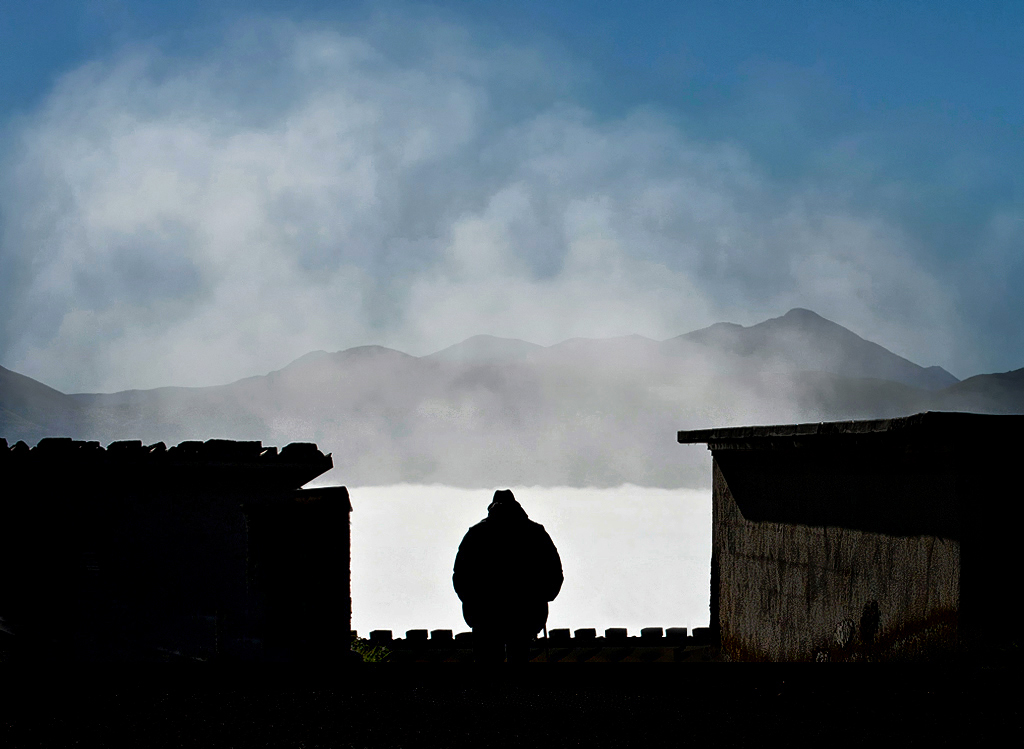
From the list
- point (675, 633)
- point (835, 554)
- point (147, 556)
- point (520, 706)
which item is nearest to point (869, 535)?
point (835, 554)

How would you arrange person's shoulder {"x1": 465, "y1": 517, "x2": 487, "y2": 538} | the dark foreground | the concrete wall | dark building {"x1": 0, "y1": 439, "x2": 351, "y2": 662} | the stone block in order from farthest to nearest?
the stone block
dark building {"x1": 0, "y1": 439, "x2": 351, "y2": 662}
the concrete wall
person's shoulder {"x1": 465, "y1": 517, "x2": 487, "y2": 538}
the dark foreground

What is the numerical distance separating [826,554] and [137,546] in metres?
6.81

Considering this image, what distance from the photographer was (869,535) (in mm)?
7535

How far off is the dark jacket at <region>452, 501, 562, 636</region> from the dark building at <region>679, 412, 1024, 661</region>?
2.66 meters

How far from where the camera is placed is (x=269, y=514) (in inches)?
392

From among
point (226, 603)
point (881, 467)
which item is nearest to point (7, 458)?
point (226, 603)

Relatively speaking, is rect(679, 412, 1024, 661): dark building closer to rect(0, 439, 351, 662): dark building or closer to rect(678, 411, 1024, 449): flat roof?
rect(678, 411, 1024, 449): flat roof

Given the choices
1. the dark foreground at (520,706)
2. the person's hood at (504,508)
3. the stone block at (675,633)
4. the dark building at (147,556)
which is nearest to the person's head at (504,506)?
the person's hood at (504,508)

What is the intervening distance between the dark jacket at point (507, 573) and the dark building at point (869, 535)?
266 centimetres

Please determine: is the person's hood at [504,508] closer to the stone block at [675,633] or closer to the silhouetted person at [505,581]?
the silhouetted person at [505,581]

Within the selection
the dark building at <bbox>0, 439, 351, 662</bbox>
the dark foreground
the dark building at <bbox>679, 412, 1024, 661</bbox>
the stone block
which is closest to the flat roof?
the dark building at <bbox>679, 412, 1024, 661</bbox>

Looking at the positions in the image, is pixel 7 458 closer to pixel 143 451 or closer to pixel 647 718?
pixel 143 451

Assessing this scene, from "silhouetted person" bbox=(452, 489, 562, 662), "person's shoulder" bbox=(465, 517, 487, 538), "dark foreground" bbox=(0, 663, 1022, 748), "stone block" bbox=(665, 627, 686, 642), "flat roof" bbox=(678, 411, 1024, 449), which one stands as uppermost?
"flat roof" bbox=(678, 411, 1024, 449)

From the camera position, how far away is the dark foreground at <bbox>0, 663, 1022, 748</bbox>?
4812 millimetres
